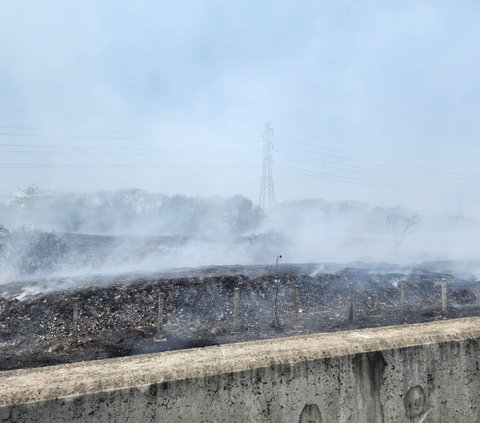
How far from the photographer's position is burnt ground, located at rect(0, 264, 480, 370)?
33.9 ft

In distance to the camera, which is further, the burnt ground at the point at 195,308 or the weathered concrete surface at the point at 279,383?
the burnt ground at the point at 195,308

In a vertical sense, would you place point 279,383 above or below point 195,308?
above

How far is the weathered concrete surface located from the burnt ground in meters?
8.34

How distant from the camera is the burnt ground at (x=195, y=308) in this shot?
1033 cm

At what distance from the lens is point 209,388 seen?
1.73m

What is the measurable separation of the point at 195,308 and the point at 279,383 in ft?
40.0

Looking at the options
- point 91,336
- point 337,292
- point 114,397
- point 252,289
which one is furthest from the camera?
point 337,292

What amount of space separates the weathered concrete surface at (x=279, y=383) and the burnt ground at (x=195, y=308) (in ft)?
27.4

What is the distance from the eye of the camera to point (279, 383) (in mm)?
1825

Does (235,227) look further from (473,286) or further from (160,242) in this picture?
(473,286)

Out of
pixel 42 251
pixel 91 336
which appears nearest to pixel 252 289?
pixel 91 336

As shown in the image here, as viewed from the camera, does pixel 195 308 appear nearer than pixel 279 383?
No

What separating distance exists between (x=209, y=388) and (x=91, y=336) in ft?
35.8

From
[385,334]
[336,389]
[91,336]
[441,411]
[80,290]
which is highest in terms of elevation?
[385,334]
